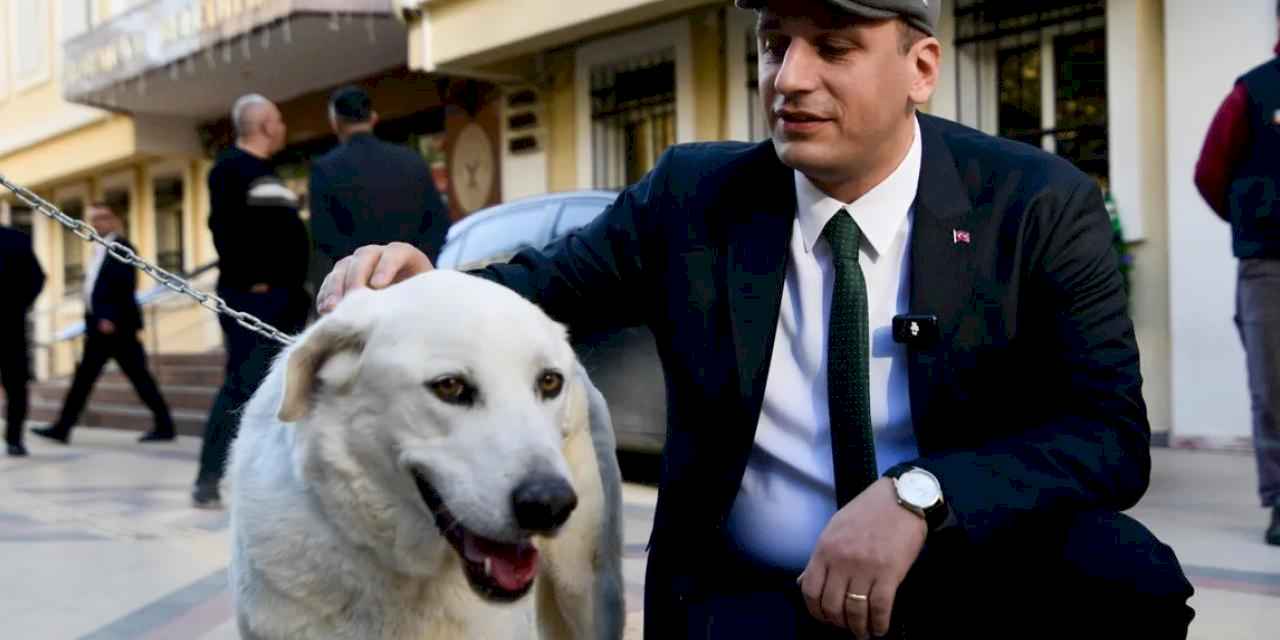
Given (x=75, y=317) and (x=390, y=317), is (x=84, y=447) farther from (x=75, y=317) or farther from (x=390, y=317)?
(x=75, y=317)

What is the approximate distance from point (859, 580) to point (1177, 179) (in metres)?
7.16

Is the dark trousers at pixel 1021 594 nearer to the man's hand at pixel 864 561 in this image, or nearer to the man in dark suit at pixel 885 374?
the man in dark suit at pixel 885 374


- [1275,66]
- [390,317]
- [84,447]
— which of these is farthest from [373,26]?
[390,317]

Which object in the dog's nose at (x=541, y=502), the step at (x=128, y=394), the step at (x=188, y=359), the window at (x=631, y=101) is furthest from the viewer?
the step at (x=188, y=359)

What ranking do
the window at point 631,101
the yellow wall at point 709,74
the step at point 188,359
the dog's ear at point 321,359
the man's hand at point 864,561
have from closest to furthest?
1. the man's hand at point 864,561
2. the dog's ear at point 321,359
3. the yellow wall at point 709,74
4. the window at point 631,101
5. the step at point 188,359

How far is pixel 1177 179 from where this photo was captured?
8367 millimetres

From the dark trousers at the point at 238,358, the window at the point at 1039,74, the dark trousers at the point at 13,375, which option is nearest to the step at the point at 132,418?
the dark trousers at the point at 13,375

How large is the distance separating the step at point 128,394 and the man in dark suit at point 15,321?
163 cm

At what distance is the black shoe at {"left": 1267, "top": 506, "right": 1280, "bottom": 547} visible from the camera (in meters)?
4.96

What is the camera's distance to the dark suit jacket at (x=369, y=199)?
232 inches

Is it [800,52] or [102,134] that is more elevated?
[102,134]

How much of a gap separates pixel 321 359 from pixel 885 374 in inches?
38.4

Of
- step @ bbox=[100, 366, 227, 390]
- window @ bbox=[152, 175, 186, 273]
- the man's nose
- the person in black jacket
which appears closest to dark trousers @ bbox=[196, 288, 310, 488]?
the person in black jacket

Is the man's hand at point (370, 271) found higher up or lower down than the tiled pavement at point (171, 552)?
higher up
